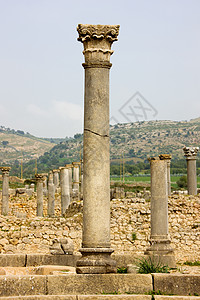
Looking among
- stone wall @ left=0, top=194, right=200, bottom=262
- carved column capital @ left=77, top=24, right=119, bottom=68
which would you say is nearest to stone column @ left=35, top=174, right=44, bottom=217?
stone wall @ left=0, top=194, right=200, bottom=262

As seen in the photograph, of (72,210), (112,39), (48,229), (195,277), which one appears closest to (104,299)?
(195,277)

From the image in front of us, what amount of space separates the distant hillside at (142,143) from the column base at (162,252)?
107 m

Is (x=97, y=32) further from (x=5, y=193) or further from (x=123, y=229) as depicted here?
(x=5, y=193)

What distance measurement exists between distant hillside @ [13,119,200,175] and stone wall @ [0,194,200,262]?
95.3 metres

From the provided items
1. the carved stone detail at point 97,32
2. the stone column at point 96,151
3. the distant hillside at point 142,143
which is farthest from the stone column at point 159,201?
the distant hillside at point 142,143

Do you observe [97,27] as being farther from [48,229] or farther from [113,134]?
[113,134]

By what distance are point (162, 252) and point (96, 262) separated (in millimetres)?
6070

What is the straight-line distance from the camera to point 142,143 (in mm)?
146250

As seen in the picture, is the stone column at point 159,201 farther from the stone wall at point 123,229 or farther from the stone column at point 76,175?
the stone column at point 76,175

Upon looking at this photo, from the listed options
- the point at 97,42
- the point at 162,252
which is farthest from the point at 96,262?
the point at 162,252

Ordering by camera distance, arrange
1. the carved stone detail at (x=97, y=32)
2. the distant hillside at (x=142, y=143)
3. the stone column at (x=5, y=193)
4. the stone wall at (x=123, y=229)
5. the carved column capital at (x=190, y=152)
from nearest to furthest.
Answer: the carved stone detail at (x=97, y=32), the stone wall at (x=123, y=229), the carved column capital at (x=190, y=152), the stone column at (x=5, y=193), the distant hillside at (x=142, y=143)

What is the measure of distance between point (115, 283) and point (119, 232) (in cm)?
1657

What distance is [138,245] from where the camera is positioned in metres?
24.6

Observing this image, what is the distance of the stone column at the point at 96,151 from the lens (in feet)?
31.9
